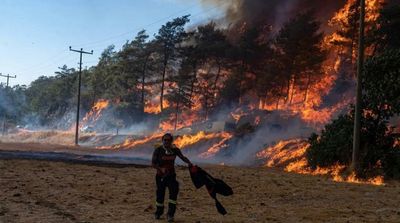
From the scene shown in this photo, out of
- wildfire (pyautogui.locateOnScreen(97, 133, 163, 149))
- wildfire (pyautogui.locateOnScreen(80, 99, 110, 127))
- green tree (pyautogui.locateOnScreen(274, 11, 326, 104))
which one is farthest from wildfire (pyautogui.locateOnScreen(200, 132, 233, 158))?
wildfire (pyautogui.locateOnScreen(80, 99, 110, 127))

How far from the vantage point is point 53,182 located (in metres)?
16.2

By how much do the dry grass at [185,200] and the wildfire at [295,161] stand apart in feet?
5.97

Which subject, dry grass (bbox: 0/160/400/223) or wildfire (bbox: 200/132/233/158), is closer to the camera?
dry grass (bbox: 0/160/400/223)

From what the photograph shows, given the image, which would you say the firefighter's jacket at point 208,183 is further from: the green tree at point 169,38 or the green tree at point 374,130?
the green tree at point 169,38

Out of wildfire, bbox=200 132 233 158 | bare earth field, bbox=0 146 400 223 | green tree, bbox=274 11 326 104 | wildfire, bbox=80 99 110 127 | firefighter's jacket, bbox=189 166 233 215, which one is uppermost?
green tree, bbox=274 11 326 104

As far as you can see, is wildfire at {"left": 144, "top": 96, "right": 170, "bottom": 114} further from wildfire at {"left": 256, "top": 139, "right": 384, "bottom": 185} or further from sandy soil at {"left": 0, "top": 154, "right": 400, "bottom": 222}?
sandy soil at {"left": 0, "top": 154, "right": 400, "bottom": 222}

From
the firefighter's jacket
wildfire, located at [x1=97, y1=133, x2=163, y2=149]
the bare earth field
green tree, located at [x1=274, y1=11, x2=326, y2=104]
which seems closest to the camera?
the firefighter's jacket

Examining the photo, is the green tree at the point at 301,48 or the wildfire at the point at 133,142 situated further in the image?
the green tree at the point at 301,48

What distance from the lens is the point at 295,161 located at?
93.3 feet

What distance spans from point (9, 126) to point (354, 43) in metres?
71.4

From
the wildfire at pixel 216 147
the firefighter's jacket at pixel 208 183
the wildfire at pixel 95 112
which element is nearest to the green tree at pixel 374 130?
the firefighter's jacket at pixel 208 183

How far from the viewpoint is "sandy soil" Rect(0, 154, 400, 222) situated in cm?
1041

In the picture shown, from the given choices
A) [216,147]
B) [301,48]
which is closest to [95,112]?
[301,48]

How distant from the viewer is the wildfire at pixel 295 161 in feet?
67.7
